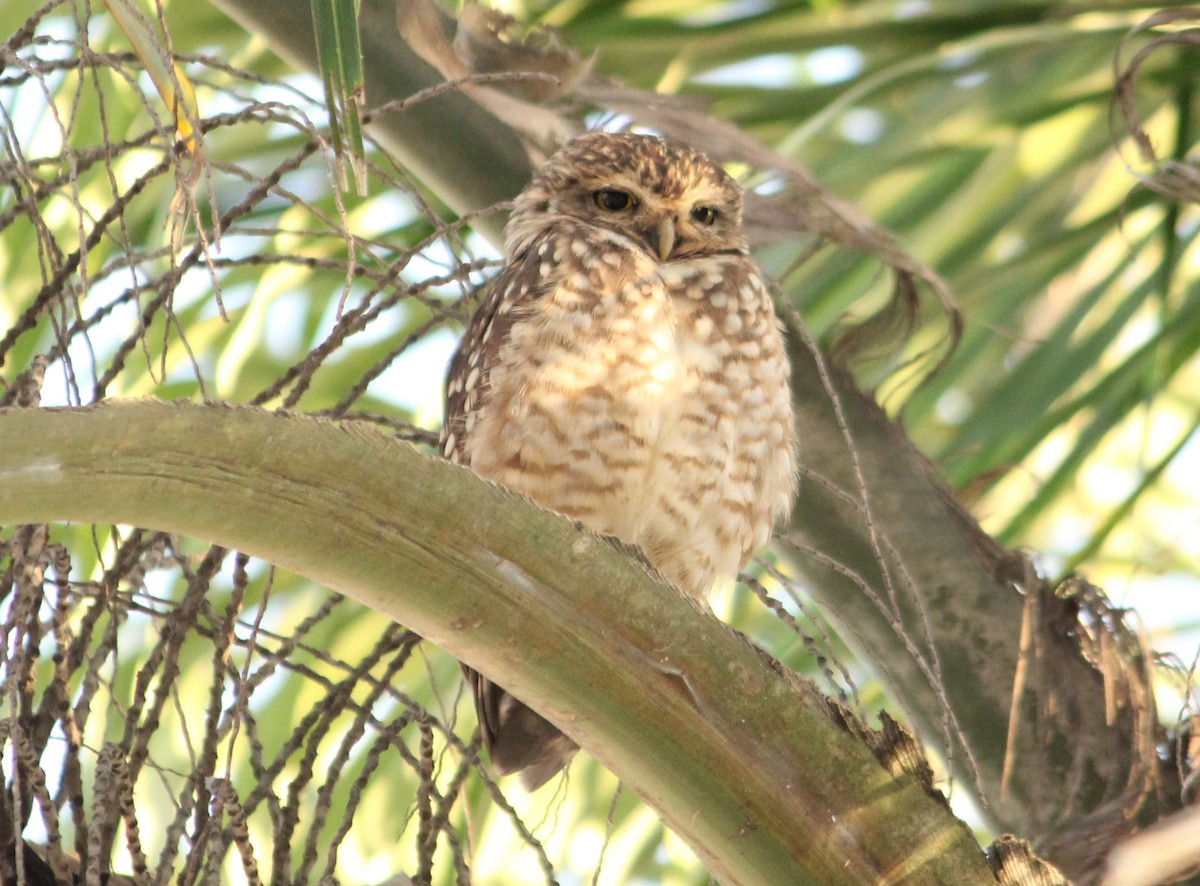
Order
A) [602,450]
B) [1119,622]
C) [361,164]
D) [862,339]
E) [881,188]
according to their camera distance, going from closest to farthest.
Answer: [361,164]
[1119,622]
[602,450]
[862,339]
[881,188]

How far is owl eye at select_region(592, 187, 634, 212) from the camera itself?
304 cm

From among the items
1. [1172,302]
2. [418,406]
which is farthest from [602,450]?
[1172,302]

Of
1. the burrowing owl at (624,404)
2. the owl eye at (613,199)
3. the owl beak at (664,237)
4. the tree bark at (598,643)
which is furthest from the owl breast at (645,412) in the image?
the tree bark at (598,643)

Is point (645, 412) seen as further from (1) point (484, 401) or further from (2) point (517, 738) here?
(2) point (517, 738)

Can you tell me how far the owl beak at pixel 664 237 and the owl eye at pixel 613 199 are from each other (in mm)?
97

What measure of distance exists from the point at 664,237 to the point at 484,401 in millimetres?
533

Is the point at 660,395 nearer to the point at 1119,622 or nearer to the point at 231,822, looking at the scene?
the point at 1119,622

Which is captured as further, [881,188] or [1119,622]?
[881,188]

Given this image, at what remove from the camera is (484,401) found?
263 centimetres

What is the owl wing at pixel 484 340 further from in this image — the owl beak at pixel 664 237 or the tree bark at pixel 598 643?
the tree bark at pixel 598 643

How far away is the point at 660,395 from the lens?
100.0 inches

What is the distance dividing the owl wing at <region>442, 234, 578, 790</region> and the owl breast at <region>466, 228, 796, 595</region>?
23 millimetres

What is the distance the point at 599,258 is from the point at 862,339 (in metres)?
0.47

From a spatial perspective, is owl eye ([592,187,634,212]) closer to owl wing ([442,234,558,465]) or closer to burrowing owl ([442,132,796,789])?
burrowing owl ([442,132,796,789])
